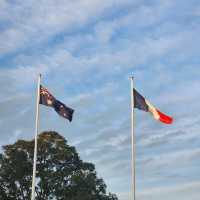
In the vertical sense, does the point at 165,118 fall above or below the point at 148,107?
below

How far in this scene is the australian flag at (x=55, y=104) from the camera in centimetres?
3629

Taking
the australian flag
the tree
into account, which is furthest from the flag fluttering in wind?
the tree

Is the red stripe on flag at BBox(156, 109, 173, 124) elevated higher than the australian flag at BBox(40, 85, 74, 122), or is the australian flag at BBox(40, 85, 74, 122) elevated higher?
the australian flag at BBox(40, 85, 74, 122)

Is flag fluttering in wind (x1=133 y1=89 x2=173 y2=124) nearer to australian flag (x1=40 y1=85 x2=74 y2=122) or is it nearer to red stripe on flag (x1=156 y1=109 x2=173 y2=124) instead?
red stripe on flag (x1=156 y1=109 x2=173 y2=124)

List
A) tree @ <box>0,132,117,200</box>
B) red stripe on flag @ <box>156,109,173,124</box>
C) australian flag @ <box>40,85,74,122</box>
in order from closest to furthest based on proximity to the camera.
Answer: red stripe on flag @ <box>156,109,173,124</box> < australian flag @ <box>40,85,74,122</box> < tree @ <box>0,132,117,200</box>

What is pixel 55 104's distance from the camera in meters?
36.6

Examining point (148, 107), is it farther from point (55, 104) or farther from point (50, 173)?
point (50, 173)

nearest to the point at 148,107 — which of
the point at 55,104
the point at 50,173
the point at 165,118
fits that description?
the point at 165,118

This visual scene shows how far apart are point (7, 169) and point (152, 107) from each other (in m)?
34.8

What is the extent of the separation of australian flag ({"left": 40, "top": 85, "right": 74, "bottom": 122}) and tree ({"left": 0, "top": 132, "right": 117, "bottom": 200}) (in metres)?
27.2

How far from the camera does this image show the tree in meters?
63.6

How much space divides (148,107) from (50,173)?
31069 millimetres

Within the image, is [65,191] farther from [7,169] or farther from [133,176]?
[133,176]

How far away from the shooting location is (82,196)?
62469mm
